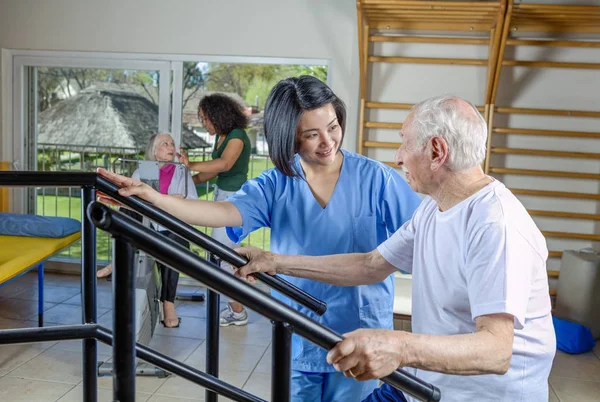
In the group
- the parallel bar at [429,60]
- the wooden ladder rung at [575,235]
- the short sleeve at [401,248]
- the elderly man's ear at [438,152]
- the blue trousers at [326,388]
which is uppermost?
the parallel bar at [429,60]

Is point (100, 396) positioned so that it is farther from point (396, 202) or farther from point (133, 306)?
point (133, 306)

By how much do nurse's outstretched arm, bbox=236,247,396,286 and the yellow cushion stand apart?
7.48 ft

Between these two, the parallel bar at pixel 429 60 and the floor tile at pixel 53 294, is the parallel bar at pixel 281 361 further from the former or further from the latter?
the floor tile at pixel 53 294

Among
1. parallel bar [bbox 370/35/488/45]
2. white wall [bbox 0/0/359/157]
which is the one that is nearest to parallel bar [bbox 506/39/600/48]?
parallel bar [bbox 370/35/488/45]

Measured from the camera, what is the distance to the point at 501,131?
464 centimetres

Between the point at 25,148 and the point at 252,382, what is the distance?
3.25 m

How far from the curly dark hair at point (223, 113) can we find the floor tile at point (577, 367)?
8.12 ft

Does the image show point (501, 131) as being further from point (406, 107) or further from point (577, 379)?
point (577, 379)

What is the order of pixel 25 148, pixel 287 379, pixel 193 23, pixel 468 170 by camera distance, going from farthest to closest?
pixel 25 148 → pixel 193 23 → pixel 468 170 → pixel 287 379

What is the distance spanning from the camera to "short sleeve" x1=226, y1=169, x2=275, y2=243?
75.2 inches

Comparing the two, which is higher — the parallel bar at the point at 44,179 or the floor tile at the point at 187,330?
the parallel bar at the point at 44,179

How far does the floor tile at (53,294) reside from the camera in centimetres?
484

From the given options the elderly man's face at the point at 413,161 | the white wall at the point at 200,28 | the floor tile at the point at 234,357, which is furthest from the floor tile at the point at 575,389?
the elderly man's face at the point at 413,161

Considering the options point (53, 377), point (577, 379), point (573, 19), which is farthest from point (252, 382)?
point (573, 19)
